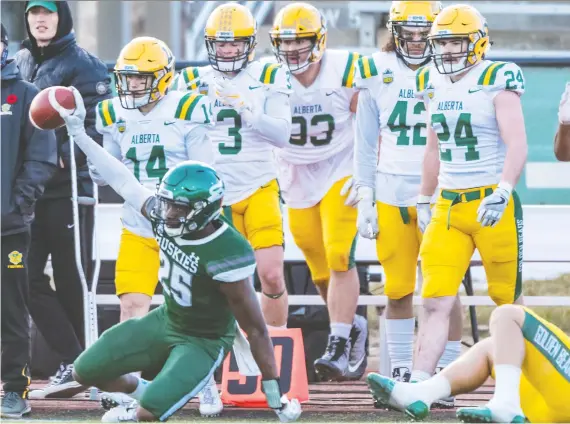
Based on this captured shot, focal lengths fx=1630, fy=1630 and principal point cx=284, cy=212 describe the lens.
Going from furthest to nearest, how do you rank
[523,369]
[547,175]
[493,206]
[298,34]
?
[547,175] < [298,34] < [493,206] < [523,369]

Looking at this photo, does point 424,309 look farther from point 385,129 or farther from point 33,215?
point 33,215

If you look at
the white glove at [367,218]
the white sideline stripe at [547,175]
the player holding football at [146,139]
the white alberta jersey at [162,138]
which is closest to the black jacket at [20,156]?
the player holding football at [146,139]

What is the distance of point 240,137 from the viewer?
7.36 meters

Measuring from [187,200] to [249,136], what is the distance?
1496 mm

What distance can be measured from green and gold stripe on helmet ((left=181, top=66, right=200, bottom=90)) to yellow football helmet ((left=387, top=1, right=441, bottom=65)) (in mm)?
901

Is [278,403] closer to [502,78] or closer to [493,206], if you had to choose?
[493,206]

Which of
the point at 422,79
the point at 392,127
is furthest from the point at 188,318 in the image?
the point at 392,127

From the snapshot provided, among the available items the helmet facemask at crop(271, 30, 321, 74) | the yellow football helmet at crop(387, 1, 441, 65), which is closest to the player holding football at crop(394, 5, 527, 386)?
the yellow football helmet at crop(387, 1, 441, 65)

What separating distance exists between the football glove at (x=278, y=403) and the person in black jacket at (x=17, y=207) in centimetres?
132

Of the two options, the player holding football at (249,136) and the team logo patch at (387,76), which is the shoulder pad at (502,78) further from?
the player holding football at (249,136)

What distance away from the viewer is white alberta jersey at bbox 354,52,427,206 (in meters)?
7.23

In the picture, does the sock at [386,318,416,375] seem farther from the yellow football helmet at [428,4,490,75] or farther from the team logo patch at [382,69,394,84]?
the yellow football helmet at [428,4,490,75]

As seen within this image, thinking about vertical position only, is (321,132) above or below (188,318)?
above

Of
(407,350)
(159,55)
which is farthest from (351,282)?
(159,55)
